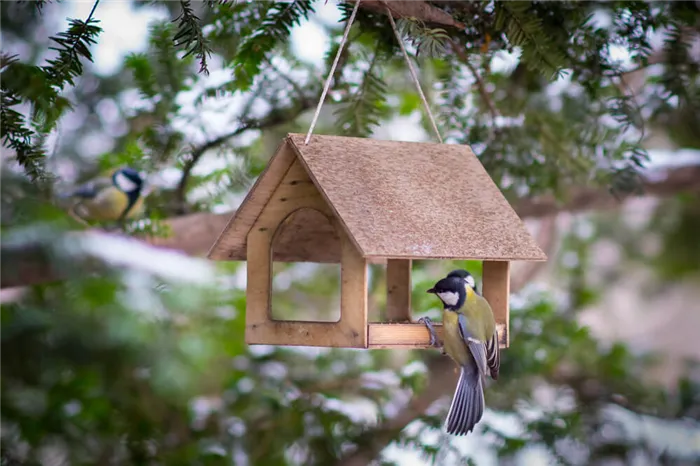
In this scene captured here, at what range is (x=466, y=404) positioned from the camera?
2.13m

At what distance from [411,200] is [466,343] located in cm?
41

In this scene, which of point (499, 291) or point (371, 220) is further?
point (499, 291)

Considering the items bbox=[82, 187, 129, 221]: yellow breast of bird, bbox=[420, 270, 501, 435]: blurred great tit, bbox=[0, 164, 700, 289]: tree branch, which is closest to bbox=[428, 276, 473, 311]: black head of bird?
bbox=[420, 270, 501, 435]: blurred great tit

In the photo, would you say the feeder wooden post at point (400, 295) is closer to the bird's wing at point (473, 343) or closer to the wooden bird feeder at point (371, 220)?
the wooden bird feeder at point (371, 220)

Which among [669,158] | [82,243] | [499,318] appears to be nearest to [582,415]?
[669,158]

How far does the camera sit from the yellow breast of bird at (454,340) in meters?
2.10

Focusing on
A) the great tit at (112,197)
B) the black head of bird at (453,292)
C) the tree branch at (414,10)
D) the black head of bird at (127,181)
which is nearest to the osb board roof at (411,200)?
the black head of bird at (453,292)

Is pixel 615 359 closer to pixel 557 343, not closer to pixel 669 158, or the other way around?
pixel 557 343

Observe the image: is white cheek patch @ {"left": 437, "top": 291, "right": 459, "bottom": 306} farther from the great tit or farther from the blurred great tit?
the great tit

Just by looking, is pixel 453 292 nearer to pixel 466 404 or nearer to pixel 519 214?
pixel 466 404

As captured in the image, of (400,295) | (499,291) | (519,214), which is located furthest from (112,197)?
(499,291)

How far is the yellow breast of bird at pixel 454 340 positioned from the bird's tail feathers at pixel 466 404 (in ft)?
0.18

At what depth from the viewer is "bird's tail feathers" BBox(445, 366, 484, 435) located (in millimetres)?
2115

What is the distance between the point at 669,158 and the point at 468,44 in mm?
2396
